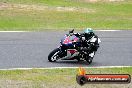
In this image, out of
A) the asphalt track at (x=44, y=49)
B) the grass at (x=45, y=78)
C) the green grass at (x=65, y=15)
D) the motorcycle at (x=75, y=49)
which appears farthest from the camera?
the green grass at (x=65, y=15)

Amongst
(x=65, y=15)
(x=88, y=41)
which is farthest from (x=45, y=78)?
(x=65, y=15)

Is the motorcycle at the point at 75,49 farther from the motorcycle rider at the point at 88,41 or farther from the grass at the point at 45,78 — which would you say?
the grass at the point at 45,78

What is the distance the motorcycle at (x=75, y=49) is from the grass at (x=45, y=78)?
894 millimetres

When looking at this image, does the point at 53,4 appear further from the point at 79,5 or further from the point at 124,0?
the point at 124,0

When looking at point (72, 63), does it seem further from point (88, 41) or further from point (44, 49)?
point (44, 49)

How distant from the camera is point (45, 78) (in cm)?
892

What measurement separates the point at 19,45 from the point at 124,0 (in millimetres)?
14615

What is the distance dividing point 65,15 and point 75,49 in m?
11.0

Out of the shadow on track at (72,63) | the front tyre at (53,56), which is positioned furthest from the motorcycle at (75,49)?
the shadow on track at (72,63)

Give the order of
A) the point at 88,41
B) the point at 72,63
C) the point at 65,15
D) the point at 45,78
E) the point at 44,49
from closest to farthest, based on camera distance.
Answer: the point at 45,78 → the point at 88,41 → the point at 72,63 → the point at 44,49 → the point at 65,15

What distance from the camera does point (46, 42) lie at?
579 inches

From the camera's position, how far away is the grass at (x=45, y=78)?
8106 mm

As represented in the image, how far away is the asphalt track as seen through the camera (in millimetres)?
11328

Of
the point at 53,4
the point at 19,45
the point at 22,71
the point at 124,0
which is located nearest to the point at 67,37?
the point at 22,71
